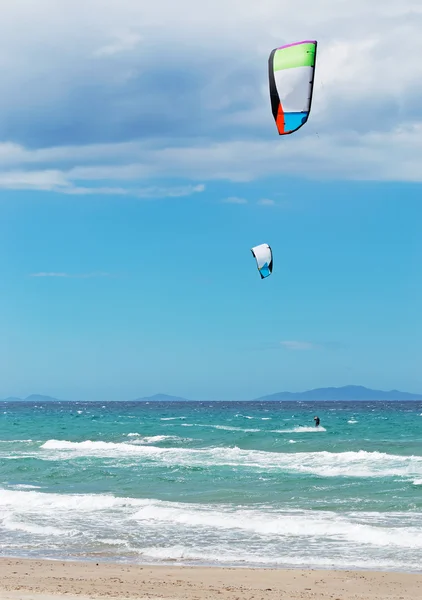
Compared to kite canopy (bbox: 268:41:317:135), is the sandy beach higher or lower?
lower

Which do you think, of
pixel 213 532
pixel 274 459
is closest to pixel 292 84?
pixel 213 532

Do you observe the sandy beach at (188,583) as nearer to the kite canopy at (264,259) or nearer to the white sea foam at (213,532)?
the white sea foam at (213,532)

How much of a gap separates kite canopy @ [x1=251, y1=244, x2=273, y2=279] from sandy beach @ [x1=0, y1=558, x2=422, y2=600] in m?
13.8

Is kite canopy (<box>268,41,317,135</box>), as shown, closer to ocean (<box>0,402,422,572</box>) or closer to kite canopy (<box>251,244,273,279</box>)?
ocean (<box>0,402,422,572</box>)

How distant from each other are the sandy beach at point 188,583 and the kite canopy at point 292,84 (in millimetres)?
6569

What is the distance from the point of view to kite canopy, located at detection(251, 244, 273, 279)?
24.8 metres

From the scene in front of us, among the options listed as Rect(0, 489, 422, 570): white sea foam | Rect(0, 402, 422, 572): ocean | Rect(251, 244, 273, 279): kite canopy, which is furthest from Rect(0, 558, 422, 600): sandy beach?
Rect(251, 244, 273, 279): kite canopy

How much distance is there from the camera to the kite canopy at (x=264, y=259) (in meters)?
24.8

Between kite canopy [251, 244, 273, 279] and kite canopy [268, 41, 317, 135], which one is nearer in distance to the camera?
kite canopy [268, 41, 317, 135]

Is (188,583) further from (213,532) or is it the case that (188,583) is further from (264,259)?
(264,259)

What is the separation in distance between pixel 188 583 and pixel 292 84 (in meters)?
7.59

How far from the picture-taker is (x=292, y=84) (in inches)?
498

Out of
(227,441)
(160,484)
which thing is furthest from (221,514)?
(227,441)

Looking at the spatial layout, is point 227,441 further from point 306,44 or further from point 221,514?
point 306,44
